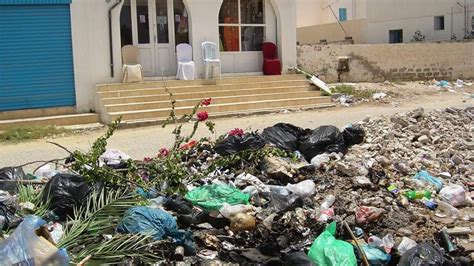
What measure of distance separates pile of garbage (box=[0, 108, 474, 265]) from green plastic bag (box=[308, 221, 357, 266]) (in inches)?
0.4

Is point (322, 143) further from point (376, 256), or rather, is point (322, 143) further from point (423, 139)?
point (376, 256)

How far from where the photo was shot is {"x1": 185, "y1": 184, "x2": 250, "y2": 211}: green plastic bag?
5.99 meters

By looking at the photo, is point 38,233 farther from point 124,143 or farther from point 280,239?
point 124,143

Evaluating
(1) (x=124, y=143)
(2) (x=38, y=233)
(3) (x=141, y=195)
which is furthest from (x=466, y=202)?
(1) (x=124, y=143)

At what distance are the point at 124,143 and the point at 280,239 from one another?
19.7 ft

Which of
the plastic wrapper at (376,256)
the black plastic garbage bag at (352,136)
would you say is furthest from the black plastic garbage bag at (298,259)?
the black plastic garbage bag at (352,136)

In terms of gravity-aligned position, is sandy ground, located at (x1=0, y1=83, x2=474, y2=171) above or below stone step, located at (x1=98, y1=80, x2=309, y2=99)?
below

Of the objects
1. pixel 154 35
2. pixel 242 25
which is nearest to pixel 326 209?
pixel 154 35

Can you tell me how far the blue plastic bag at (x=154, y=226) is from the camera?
506cm

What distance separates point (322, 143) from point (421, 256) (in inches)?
132

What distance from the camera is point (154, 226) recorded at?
5121 mm

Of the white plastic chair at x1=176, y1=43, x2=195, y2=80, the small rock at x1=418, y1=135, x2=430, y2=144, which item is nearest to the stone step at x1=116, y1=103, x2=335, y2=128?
the white plastic chair at x1=176, y1=43, x2=195, y2=80

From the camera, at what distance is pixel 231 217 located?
565 centimetres

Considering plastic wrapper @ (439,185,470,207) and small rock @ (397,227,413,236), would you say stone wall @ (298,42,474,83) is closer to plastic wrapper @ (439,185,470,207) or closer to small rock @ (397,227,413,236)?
plastic wrapper @ (439,185,470,207)
